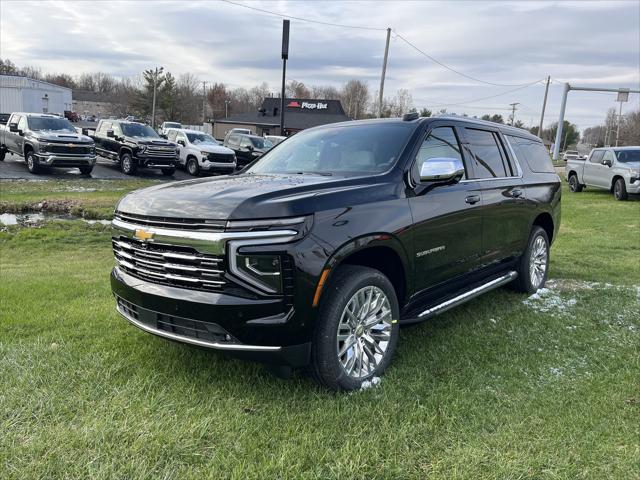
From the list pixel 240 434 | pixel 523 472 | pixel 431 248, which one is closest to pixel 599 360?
pixel 431 248

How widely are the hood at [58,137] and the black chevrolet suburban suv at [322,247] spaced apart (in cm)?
1559

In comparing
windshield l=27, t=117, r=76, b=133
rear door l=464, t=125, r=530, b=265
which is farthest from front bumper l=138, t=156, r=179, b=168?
rear door l=464, t=125, r=530, b=265

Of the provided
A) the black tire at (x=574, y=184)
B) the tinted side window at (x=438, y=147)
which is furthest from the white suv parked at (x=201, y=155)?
the tinted side window at (x=438, y=147)

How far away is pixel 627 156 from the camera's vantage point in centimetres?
1803

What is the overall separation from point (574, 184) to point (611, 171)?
2661 mm

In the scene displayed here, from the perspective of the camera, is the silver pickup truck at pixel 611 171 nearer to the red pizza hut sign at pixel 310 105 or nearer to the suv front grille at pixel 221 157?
the suv front grille at pixel 221 157

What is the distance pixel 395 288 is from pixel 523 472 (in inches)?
62.7

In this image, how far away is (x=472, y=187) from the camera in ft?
15.1

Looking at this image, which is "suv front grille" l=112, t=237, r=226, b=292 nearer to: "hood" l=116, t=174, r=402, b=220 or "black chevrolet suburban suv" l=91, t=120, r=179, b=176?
"hood" l=116, t=174, r=402, b=220

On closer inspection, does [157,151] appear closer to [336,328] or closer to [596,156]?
[596,156]

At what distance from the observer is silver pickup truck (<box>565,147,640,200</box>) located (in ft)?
55.8

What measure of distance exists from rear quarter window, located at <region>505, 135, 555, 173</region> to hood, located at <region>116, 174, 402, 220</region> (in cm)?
253

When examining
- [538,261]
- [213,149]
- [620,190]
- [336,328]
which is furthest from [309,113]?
[336,328]

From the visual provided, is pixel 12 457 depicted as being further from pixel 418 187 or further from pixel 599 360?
pixel 599 360
